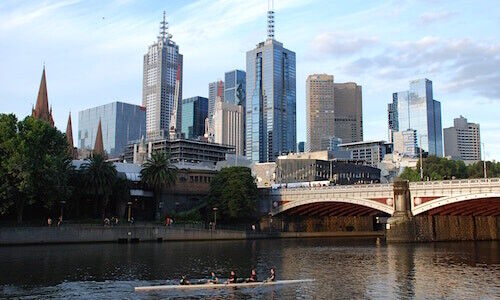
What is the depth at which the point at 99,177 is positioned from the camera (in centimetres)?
→ 10075

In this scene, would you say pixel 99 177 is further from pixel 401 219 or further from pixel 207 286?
pixel 207 286

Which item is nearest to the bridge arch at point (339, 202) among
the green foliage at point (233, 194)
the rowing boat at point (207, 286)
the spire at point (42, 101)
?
the green foliage at point (233, 194)

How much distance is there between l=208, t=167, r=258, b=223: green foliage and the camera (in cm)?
11062

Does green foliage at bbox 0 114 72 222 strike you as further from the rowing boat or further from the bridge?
the bridge

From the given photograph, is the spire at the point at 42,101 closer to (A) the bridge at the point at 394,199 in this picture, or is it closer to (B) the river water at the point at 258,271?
(A) the bridge at the point at 394,199

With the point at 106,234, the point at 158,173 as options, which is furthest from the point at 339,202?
the point at 106,234

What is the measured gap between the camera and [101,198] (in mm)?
107062

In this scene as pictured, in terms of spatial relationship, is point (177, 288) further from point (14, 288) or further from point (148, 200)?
point (148, 200)

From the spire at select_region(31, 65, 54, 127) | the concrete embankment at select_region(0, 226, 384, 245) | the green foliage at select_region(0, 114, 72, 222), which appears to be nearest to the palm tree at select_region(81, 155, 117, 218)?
the green foliage at select_region(0, 114, 72, 222)

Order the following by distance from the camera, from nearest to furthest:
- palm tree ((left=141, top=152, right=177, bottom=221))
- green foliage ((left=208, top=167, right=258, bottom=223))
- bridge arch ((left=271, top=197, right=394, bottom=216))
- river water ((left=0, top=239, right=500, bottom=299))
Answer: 1. river water ((left=0, top=239, right=500, bottom=299))
2. bridge arch ((left=271, top=197, right=394, bottom=216))
3. green foliage ((left=208, top=167, right=258, bottom=223))
4. palm tree ((left=141, top=152, right=177, bottom=221))

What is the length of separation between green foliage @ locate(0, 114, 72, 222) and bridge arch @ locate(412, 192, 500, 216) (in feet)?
194

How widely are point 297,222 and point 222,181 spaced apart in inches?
898

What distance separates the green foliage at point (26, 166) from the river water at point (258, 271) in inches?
332

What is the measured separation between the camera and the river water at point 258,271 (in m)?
42.2
